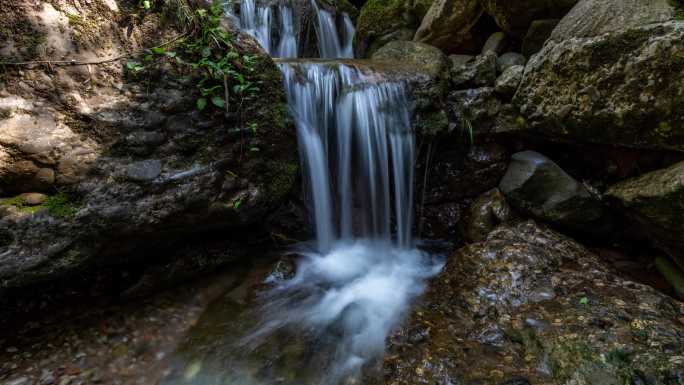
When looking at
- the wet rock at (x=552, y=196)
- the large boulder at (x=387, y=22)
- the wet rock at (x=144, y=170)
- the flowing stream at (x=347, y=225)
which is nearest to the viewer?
the wet rock at (x=144, y=170)

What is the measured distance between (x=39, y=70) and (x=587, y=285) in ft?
15.8

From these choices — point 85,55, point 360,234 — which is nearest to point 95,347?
point 85,55

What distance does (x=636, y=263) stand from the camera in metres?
3.21

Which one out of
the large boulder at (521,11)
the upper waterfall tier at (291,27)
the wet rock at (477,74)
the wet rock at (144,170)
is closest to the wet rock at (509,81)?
the wet rock at (477,74)

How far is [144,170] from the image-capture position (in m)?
2.58

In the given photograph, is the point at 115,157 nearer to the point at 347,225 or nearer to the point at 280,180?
the point at 280,180

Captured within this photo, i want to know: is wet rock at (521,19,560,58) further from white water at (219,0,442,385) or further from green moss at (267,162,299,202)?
green moss at (267,162,299,202)

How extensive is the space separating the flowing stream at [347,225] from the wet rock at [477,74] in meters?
0.94

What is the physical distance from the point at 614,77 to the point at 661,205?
49.2 inches

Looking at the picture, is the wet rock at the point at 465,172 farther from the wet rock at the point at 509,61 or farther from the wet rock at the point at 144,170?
the wet rock at the point at 144,170

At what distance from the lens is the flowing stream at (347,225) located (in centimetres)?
277

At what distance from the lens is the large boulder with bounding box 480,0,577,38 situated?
13.4 ft

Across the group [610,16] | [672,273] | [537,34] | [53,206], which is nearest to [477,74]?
[537,34]

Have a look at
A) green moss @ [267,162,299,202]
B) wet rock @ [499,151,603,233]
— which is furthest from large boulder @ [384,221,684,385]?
green moss @ [267,162,299,202]
